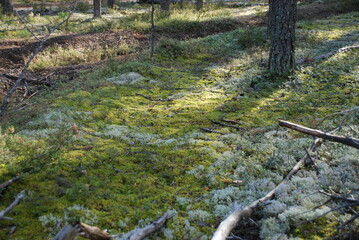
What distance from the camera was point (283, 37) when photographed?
28.9ft

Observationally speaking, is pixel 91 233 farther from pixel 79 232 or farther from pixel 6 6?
pixel 6 6

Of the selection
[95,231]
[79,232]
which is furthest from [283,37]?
[79,232]

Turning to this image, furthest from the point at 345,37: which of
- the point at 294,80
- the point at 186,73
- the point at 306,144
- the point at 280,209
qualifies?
the point at 280,209

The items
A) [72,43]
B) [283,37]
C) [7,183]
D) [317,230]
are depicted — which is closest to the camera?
[317,230]

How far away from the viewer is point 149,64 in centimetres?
1084

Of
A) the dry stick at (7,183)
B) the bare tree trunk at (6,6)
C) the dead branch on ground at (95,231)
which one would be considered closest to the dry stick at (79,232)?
the dead branch on ground at (95,231)

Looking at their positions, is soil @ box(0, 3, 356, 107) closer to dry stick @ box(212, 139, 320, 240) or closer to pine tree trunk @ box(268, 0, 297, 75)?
pine tree trunk @ box(268, 0, 297, 75)

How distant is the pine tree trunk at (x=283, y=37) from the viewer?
28.5 feet

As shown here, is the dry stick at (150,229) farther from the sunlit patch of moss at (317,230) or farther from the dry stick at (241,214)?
the sunlit patch of moss at (317,230)

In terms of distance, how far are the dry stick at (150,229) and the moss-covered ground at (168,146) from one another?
0.10m

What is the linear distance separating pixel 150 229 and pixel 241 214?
1.09m

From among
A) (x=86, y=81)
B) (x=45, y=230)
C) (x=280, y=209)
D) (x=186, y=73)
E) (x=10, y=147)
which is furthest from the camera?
(x=186, y=73)

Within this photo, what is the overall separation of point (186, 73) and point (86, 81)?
341 centimetres

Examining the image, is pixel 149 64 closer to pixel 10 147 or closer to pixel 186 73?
pixel 186 73
